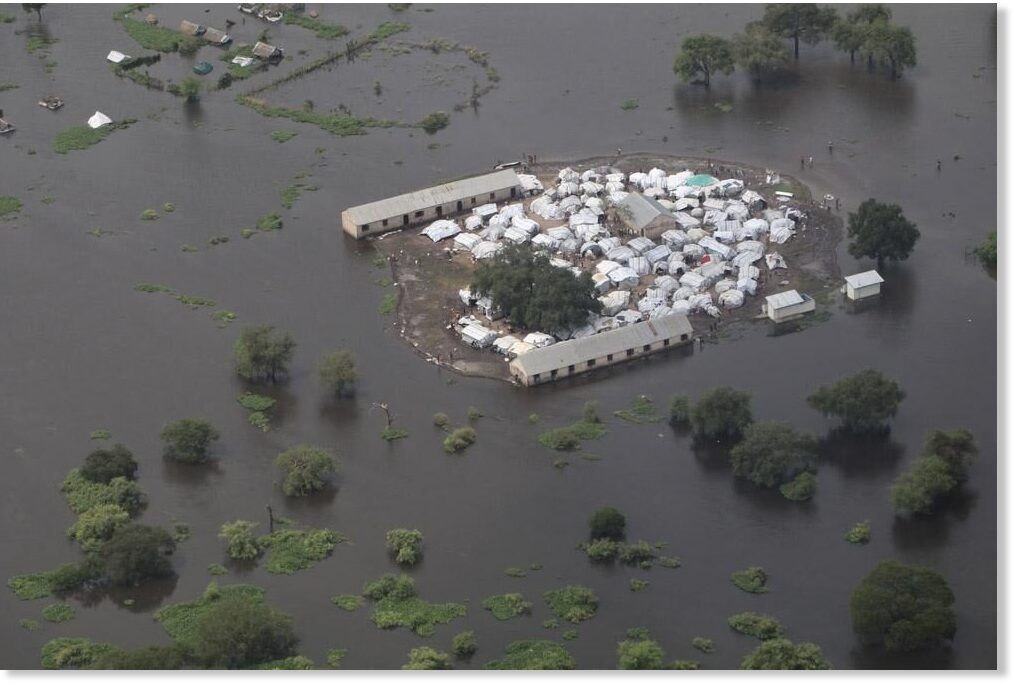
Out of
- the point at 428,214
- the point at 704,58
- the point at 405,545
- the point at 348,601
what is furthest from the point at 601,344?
the point at 704,58

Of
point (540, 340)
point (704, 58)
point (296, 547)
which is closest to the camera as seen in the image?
point (296, 547)

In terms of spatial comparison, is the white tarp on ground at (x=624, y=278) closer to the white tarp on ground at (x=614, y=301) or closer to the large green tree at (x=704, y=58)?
the white tarp on ground at (x=614, y=301)

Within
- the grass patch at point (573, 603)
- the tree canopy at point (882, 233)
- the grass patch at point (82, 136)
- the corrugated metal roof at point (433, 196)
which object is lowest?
the grass patch at point (82, 136)

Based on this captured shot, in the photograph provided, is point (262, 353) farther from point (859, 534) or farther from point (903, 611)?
point (903, 611)

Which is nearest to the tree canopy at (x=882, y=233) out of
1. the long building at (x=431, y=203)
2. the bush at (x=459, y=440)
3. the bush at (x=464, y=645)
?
the long building at (x=431, y=203)

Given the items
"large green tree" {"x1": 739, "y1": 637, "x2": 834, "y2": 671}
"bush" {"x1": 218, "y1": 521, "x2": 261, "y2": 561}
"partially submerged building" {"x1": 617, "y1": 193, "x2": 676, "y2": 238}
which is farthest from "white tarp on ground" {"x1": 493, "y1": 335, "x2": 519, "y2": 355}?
"large green tree" {"x1": 739, "y1": 637, "x2": 834, "y2": 671}

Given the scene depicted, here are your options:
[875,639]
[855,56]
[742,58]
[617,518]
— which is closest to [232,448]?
[617,518]
